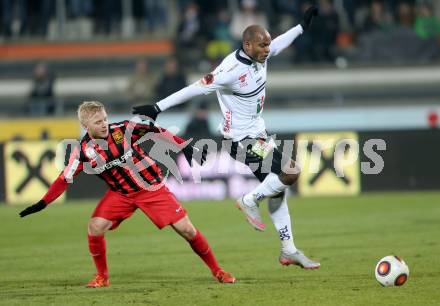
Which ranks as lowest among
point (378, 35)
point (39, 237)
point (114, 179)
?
point (39, 237)

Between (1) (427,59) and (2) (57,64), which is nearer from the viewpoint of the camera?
(1) (427,59)

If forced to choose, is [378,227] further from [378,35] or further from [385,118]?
[378,35]

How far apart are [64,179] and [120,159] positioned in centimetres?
56

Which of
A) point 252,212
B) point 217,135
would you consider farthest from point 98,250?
point 217,135

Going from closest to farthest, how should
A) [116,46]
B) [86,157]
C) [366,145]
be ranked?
[86,157]
[366,145]
[116,46]

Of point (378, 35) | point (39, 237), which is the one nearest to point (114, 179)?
point (39, 237)

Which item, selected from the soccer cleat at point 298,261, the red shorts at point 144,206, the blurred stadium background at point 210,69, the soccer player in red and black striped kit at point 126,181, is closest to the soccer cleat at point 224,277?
the soccer player in red and black striped kit at point 126,181

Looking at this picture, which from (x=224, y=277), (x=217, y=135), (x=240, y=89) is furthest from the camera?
(x=217, y=135)

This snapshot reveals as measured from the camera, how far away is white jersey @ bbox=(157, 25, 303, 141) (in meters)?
9.67

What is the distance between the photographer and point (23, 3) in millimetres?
25484

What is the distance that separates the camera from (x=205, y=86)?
9578 millimetres

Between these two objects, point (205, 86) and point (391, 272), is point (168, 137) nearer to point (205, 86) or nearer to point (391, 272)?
point (205, 86)

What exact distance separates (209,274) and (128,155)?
1.67 metres

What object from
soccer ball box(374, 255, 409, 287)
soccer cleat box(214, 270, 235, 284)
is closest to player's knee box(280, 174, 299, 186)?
soccer cleat box(214, 270, 235, 284)
